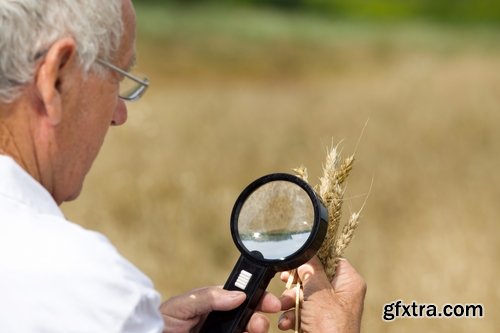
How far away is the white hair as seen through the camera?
49.9 inches

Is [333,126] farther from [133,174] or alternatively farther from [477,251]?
[477,251]

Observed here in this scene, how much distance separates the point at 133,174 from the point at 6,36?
190 inches

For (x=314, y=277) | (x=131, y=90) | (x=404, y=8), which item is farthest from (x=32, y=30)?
(x=404, y=8)

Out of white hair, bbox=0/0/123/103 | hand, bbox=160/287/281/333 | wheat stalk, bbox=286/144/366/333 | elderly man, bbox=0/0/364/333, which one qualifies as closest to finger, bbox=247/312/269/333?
hand, bbox=160/287/281/333

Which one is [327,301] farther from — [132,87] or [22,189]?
[22,189]

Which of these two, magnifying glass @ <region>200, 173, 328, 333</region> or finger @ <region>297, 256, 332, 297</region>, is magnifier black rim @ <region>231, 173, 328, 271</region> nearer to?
magnifying glass @ <region>200, 173, 328, 333</region>

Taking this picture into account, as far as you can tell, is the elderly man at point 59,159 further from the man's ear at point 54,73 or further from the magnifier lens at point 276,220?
the magnifier lens at point 276,220

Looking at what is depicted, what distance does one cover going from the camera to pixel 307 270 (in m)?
1.70

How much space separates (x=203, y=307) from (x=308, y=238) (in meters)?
0.22

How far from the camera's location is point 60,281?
118 cm

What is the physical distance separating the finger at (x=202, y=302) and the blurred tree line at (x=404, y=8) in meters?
13.3

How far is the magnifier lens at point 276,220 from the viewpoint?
62.8 inches

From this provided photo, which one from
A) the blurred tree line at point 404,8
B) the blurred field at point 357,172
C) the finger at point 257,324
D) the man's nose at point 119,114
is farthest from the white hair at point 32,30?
the blurred tree line at point 404,8

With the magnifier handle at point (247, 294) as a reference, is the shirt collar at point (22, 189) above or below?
below
